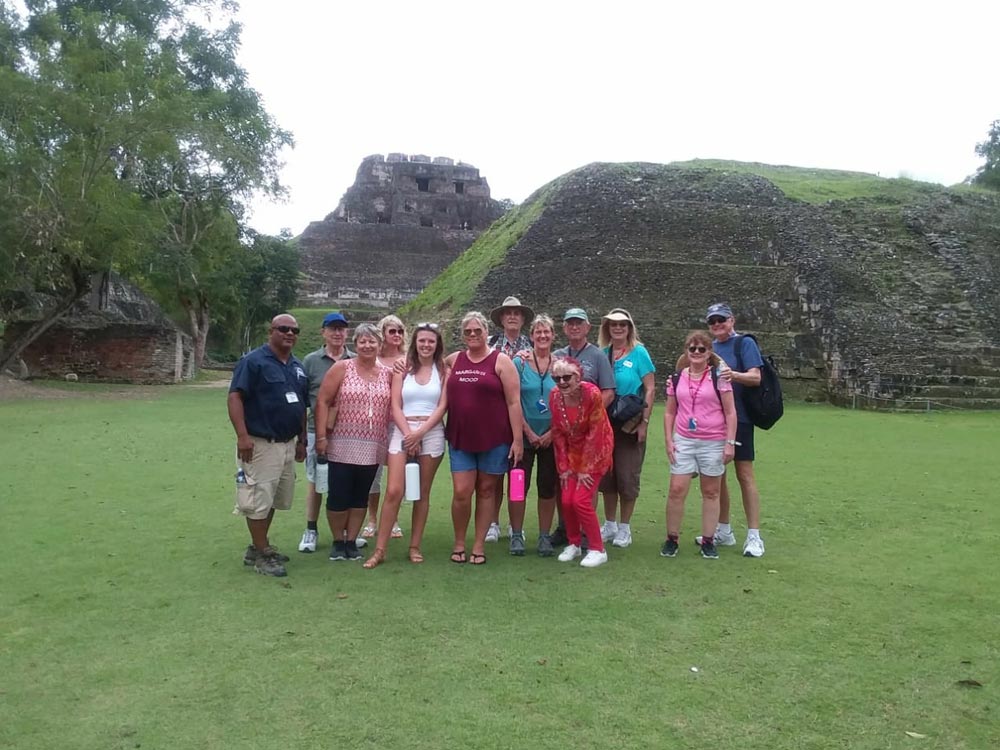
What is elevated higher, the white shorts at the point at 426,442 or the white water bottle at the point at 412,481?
the white shorts at the point at 426,442

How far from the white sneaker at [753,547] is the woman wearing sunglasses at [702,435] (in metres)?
0.22

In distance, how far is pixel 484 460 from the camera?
5.31 metres

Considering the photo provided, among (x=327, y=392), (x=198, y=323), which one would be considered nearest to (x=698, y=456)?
(x=327, y=392)

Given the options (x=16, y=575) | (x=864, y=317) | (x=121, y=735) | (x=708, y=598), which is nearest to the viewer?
(x=121, y=735)

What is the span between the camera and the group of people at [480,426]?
5.06m

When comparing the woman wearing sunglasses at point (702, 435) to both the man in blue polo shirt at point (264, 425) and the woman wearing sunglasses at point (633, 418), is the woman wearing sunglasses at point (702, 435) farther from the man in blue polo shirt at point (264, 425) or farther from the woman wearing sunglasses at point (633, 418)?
the man in blue polo shirt at point (264, 425)

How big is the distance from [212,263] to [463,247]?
16730 mm

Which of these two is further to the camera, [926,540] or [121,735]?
[926,540]

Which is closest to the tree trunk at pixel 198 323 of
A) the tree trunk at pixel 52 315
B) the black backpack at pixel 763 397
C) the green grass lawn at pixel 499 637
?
the tree trunk at pixel 52 315

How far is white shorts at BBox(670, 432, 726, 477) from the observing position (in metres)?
5.34

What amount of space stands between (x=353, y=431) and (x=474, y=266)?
634 inches

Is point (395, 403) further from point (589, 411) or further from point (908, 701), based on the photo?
point (908, 701)

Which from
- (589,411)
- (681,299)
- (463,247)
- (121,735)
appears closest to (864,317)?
(681,299)

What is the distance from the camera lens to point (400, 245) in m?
39.0
